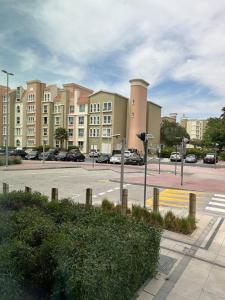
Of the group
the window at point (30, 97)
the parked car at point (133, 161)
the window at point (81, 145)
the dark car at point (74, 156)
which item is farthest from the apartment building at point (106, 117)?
the parked car at point (133, 161)

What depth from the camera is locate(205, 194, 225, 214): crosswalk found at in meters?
11.0

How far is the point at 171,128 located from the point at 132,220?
74362 millimetres

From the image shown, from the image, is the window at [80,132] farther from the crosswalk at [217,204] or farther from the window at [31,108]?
the crosswalk at [217,204]

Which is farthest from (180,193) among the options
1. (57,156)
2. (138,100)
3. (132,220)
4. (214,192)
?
(138,100)

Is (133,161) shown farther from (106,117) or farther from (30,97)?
(30,97)

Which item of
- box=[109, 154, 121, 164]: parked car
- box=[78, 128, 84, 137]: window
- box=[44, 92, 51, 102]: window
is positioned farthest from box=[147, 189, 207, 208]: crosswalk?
box=[44, 92, 51, 102]: window

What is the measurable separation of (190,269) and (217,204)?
24.6ft

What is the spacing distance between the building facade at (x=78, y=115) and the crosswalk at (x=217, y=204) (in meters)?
41.5

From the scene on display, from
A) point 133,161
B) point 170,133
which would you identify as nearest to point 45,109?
point 170,133

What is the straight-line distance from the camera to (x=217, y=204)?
1195 centimetres

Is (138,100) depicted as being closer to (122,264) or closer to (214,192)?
(214,192)

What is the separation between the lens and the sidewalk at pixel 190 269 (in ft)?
14.0

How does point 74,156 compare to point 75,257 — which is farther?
point 74,156

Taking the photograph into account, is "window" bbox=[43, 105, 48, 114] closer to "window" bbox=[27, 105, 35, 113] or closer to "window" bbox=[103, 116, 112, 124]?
"window" bbox=[27, 105, 35, 113]
